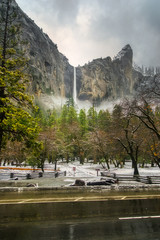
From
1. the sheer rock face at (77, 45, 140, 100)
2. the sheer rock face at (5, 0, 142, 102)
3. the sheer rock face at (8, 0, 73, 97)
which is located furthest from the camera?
the sheer rock face at (77, 45, 140, 100)

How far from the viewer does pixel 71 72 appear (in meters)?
166

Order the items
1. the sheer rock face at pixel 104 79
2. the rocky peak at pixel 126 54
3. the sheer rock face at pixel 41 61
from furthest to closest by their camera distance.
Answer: the rocky peak at pixel 126 54 → the sheer rock face at pixel 104 79 → the sheer rock face at pixel 41 61

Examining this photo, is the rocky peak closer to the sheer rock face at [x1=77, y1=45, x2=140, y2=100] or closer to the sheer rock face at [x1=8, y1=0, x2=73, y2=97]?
the sheer rock face at [x1=77, y1=45, x2=140, y2=100]

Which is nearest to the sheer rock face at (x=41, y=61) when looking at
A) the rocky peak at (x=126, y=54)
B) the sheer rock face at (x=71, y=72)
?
the sheer rock face at (x=71, y=72)

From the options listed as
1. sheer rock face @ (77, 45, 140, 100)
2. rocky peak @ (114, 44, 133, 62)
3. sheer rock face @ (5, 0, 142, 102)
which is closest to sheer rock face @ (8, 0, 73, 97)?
sheer rock face @ (5, 0, 142, 102)

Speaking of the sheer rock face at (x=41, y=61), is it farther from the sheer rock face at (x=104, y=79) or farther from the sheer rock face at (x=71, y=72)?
the sheer rock face at (x=104, y=79)

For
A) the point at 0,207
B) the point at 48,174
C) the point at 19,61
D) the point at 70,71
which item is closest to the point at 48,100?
the point at 70,71

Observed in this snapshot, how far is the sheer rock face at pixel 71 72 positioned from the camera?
10200cm

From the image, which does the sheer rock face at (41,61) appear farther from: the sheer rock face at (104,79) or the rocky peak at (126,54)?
the rocky peak at (126,54)

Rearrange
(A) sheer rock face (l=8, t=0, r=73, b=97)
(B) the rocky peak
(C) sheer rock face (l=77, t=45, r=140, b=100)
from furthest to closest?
(B) the rocky peak
(C) sheer rock face (l=77, t=45, r=140, b=100)
(A) sheer rock face (l=8, t=0, r=73, b=97)

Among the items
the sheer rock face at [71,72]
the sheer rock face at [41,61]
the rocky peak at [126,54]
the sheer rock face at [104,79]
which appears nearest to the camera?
the sheer rock face at [41,61]

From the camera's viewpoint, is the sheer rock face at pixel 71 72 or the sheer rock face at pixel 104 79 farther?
the sheer rock face at pixel 104 79

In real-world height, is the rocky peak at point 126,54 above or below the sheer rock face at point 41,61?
above

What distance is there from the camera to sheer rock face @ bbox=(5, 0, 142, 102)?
335 ft
